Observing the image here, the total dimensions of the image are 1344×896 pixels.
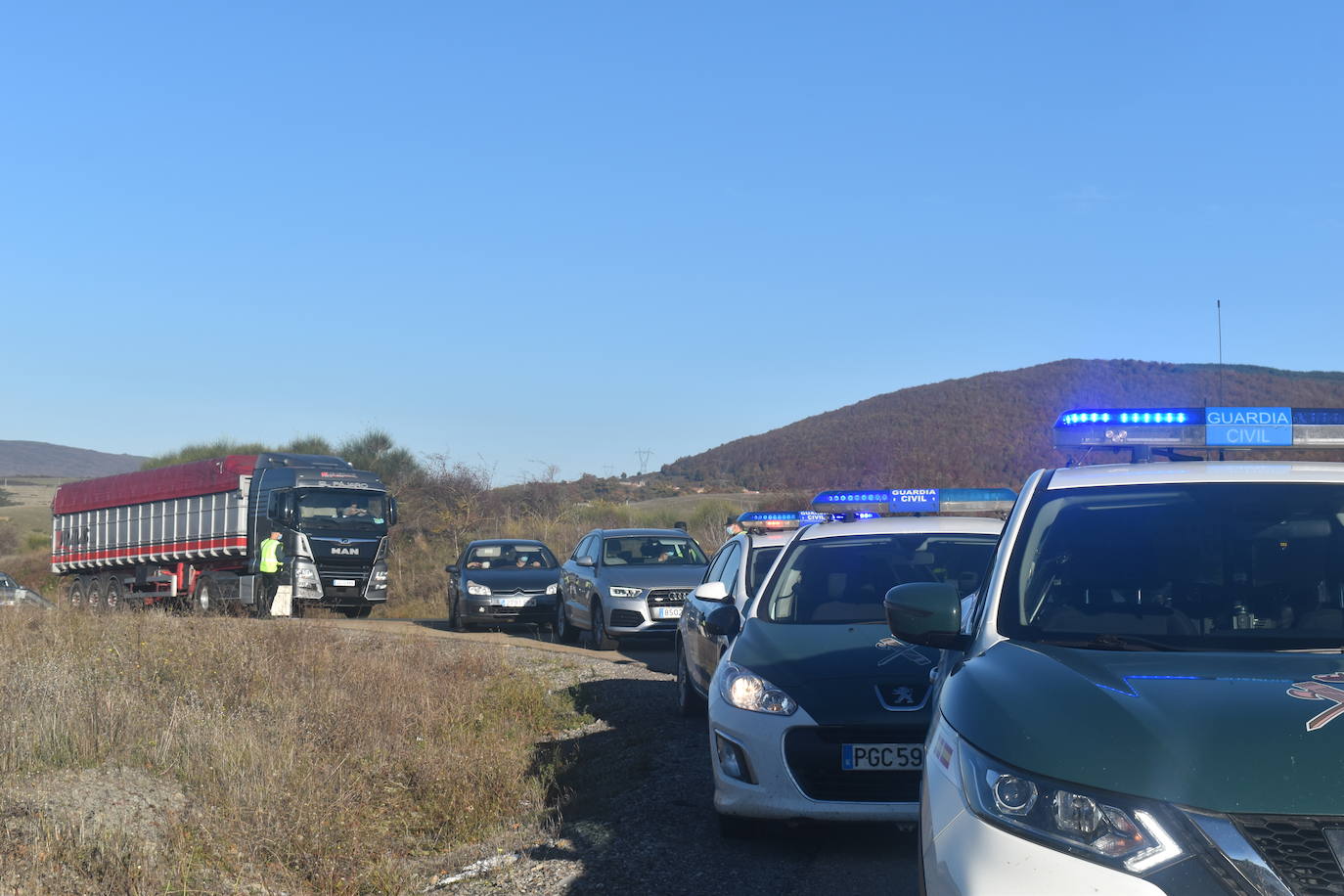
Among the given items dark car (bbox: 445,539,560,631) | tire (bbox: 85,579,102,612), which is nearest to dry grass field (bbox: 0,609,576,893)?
dark car (bbox: 445,539,560,631)

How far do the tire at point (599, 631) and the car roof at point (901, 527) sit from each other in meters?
9.10

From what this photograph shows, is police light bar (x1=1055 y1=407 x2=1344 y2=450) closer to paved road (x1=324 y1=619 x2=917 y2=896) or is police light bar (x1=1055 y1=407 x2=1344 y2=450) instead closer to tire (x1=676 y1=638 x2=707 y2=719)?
paved road (x1=324 y1=619 x2=917 y2=896)

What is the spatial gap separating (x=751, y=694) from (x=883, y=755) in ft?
2.37

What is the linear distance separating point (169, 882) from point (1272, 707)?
455 centimetres

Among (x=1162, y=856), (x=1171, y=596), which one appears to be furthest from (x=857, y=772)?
(x=1162, y=856)

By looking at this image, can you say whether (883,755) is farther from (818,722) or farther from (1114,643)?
(1114,643)

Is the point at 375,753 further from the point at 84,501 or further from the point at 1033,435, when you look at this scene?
the point at 1033,435

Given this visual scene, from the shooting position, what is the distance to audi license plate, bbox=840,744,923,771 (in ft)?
20.3

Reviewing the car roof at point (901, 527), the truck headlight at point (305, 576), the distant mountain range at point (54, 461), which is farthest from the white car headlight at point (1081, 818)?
the distant mountain range at point (54, 461)

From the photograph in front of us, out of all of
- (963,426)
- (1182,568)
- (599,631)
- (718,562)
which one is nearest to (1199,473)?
(1182,568)

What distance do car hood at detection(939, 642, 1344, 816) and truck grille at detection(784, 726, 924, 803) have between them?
2.63 meters

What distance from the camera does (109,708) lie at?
8.78 meters

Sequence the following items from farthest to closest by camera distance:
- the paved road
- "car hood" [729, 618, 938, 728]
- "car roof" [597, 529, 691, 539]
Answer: "car roof" [597, 529, 691, 539] → "car hood" [729, 618, 938, 728] → the paved road

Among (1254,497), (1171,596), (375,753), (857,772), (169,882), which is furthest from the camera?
(375,753)
